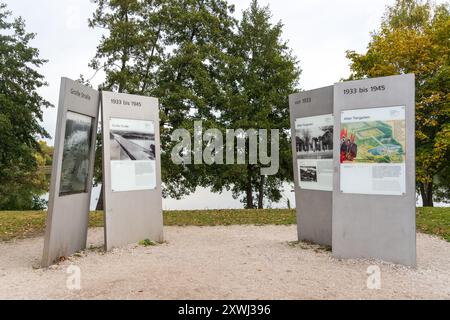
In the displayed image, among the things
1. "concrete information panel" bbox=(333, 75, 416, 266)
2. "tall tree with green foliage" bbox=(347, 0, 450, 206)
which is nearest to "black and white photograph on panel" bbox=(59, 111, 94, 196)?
"concrete information panel" bbox=(333, 75, 416, 266)

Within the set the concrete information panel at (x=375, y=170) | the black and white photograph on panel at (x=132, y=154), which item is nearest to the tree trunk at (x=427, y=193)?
the concrete information panel at (x=375, y=170)

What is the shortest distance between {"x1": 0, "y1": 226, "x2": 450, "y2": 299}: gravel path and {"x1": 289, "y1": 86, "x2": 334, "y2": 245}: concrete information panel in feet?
1.80

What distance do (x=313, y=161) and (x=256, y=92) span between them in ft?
48.5

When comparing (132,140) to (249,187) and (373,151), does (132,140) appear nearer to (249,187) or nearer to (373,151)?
(373,151)

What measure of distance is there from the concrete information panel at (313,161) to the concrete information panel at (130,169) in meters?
3.26

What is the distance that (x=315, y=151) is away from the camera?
9.02m

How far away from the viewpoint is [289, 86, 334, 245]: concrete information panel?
28.6ft

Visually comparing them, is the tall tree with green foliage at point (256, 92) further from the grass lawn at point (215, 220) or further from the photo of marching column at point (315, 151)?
the photo of marching column at point (315, 151)

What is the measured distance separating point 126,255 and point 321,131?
4.72m

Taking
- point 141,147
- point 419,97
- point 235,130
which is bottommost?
point 141,147

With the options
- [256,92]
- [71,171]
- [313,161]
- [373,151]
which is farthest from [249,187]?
[373,151]
